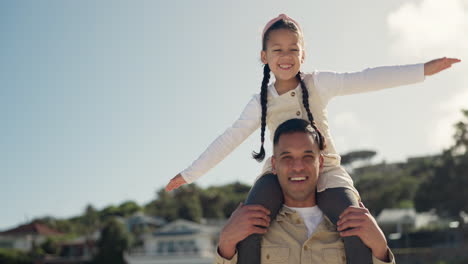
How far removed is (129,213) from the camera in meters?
78.9

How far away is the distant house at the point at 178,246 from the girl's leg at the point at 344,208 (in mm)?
42272

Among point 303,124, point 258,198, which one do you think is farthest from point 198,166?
point 303,124

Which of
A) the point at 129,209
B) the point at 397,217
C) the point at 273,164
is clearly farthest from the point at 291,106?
the point at 129,209

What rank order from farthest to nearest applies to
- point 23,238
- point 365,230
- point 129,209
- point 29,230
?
point 129,209 < point 29,230 < point 23,238 < point 365,230

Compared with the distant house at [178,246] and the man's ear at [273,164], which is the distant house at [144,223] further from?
the man's ear at [273,164]

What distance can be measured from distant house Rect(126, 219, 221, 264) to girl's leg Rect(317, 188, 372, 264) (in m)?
42.3

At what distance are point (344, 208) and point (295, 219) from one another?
0.33 meters

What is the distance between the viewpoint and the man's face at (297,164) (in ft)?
10.9

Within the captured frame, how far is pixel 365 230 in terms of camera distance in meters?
3.10

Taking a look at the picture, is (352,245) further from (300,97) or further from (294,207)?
(300,97)

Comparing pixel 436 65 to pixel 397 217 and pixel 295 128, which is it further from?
pixel 397 217

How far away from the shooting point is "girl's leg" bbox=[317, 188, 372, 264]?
310 centimetres

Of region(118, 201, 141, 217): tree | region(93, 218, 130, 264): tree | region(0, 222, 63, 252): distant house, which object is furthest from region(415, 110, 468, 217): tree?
region(118, 201, 141, 217): tree

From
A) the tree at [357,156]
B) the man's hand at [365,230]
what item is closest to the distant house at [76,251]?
the tree at [357,156]
